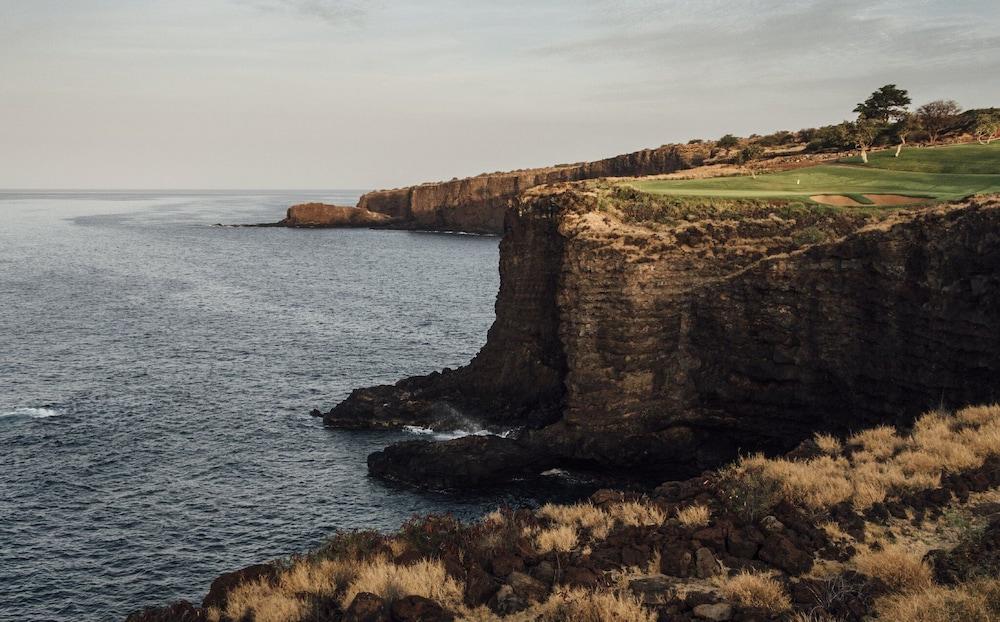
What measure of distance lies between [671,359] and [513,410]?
10352 millimetres

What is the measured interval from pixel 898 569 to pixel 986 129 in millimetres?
46583

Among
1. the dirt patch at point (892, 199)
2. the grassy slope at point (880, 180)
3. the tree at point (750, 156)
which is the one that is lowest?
the dirt patch at point (892, 199)

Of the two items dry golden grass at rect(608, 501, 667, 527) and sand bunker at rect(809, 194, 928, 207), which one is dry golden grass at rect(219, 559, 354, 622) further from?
sand bunker at rect(809, 194, 928, 207)

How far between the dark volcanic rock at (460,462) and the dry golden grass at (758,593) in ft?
75.1

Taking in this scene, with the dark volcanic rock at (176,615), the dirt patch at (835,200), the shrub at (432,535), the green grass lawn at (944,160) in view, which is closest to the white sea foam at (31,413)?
the dark volcanic rock at (176,615)

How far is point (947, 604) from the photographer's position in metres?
9.61

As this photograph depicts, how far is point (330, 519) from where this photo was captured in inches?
1209

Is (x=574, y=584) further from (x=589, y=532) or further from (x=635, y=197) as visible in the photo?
(x=635, y=197)

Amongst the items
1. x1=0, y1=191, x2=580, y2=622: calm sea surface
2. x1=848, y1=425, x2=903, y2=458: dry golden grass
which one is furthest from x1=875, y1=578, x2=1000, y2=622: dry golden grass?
x1=0, y1=191, x2=580, y2=622: calm sea surface

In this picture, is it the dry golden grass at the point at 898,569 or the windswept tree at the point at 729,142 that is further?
the windswept tree at the point at 729,142

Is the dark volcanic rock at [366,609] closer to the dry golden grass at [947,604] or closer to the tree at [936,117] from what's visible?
the dry golden grass at [947,604]

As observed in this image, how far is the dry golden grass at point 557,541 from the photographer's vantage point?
1435 centimetres

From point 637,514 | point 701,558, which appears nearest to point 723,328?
point 637,514

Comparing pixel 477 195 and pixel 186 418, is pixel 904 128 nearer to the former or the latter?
pixel 186 418
